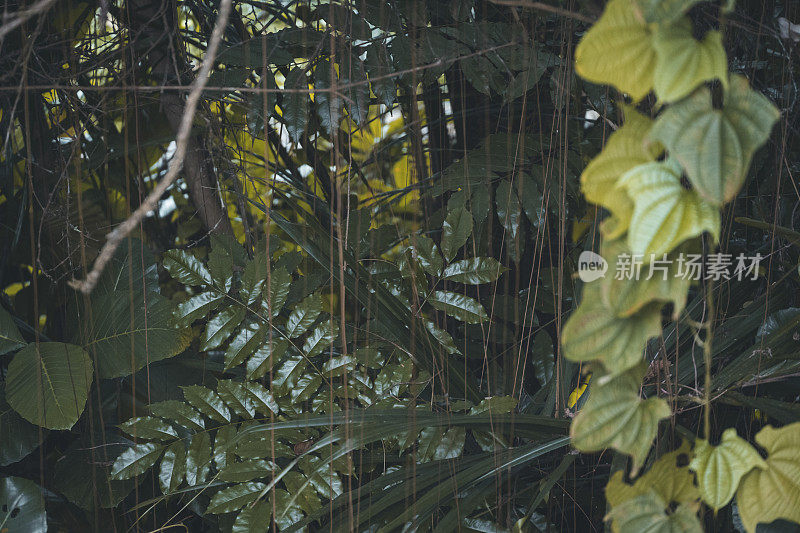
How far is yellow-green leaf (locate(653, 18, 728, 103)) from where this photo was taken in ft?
1.10

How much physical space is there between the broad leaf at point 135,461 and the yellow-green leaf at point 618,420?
0.57 meters

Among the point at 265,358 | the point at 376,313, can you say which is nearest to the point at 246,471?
the point at 265,358

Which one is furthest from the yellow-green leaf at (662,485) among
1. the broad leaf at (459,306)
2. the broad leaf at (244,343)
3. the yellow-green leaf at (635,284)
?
the broad leaf at (244,343)

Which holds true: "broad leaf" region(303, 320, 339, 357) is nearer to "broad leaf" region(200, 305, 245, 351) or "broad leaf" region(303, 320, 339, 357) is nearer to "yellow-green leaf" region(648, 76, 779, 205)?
"broad leaf" region(200, 305, 245, 351)

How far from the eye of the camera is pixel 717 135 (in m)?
0.34

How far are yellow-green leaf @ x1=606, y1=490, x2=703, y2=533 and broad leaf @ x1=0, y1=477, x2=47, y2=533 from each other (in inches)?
26.7

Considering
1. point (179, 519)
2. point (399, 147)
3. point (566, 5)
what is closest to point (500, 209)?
point (566, 5)

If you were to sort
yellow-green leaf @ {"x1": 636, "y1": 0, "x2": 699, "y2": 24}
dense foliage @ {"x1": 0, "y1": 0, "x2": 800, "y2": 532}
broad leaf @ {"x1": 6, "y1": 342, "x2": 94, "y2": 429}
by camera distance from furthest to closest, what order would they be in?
broad leaf @ {"x1": 6, "y1": 342, "x2": 94, "y2": 429}
dense foliage @ {"x1": 0, "y1": 0, "x2": 800, "y2": 532}
yellow-green leaf @ {"x1": 636, "y1": 0, "x2": 699, "y2": 24}

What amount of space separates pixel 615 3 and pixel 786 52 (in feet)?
1.79

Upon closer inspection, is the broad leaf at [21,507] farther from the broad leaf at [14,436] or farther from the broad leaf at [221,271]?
the broad leaf at [221,271]

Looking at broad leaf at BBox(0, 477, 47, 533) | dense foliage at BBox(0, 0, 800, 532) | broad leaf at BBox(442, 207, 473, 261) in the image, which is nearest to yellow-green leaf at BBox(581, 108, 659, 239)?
dense foliage at BBox(0, 0, 800, 532)

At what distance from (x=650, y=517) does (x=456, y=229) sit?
478 millimetres

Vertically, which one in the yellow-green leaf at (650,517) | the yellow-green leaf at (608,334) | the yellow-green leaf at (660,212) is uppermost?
the yellow-green leaf at (660,212)

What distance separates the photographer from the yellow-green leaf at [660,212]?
0.34 metres
